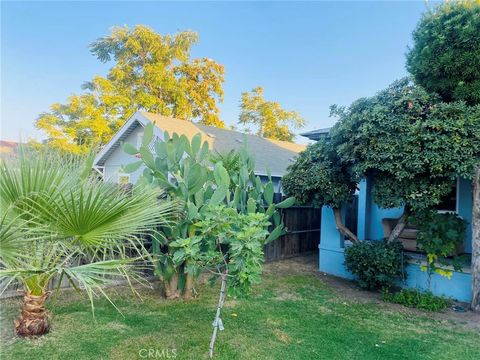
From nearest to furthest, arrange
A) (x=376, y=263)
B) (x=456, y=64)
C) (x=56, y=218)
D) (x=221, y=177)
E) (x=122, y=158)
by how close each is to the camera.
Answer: (x=56, y=218) < (x=221, y=177) < (x=456, y=64) < (x=376, y=263) < (x=122, y=158)

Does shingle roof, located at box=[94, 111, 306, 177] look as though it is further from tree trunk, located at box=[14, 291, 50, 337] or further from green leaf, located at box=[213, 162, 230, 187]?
tree trunk, located at box=[14, 291, 50, 337]

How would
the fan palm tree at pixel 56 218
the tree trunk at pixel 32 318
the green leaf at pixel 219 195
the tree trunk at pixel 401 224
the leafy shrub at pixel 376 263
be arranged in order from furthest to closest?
the tree trunk at pixel 401 224, the leafy shrub at pixel 376 263, the green leaf at pixel 219 195, the tree trunk at pixel 32 318, the fan palm tree at pixel 56 218

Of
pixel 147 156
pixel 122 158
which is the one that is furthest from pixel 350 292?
pixel 122 158

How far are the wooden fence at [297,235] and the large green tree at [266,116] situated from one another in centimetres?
1945

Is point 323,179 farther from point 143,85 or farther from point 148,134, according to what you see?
point 143,85

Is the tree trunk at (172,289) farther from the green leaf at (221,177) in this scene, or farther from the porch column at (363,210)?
the porch column at (363,210)

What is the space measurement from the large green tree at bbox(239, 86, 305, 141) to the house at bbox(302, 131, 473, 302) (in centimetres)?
2103

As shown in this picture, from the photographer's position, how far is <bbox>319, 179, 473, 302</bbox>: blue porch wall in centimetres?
559

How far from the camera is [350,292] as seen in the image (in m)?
5.98

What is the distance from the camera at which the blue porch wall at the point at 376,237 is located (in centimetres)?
559

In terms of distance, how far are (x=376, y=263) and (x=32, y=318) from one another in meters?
5.04

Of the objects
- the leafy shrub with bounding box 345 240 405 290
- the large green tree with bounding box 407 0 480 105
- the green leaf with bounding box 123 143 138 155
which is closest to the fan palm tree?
the green leaf with bounding box 123 143 138 155

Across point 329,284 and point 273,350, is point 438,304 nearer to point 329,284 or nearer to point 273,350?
point 329,284

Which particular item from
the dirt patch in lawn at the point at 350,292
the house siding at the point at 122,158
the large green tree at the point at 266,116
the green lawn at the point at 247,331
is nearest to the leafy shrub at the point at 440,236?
the dirt patch in lawn at the point at 350,292
